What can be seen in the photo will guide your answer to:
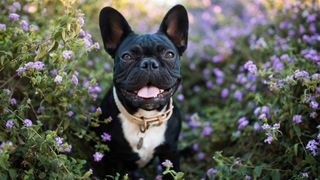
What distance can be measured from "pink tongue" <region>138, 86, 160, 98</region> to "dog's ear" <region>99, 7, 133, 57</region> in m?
0.49

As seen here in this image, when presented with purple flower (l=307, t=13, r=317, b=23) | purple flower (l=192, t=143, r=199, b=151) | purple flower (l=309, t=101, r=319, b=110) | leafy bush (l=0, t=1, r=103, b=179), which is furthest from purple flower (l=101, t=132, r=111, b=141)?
purple flower (l=307, t=13, r=317, b=23)

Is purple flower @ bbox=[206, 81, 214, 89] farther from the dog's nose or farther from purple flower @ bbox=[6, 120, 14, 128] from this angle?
purple flower @ bbox=[6, 120, 14, 128]

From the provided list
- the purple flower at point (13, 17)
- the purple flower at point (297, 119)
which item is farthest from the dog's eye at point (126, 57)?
the purple flower at point (297, 119)

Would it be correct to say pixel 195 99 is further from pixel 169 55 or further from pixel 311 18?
pixel 169 55

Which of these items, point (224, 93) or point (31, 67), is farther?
point (224, 93)

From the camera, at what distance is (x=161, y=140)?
11.2ft

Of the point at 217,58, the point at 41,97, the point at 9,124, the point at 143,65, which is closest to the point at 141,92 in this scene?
the point at 143,65

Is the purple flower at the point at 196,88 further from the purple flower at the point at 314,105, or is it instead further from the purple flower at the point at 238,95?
the purple flower at the point at 314,105

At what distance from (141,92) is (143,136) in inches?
16.5

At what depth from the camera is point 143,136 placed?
133 inches

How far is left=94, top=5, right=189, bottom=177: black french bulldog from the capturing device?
10.2ft

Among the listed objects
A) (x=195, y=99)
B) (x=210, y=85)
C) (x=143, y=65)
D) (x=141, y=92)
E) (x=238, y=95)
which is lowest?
(x=141, y=92)

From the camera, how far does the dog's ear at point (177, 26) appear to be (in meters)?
3.43

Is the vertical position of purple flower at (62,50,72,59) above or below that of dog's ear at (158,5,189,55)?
below
